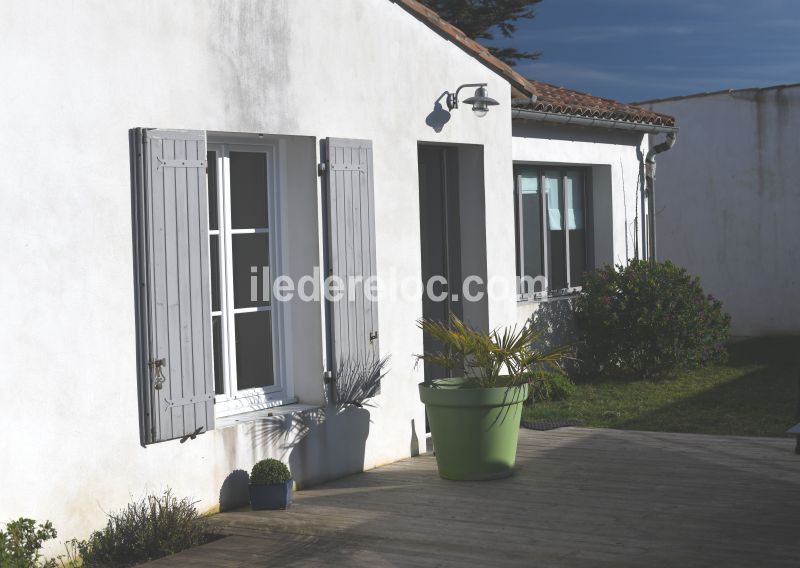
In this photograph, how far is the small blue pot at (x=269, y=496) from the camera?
687cm

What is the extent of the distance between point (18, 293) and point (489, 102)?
459 cm

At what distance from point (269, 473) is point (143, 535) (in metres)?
1.09

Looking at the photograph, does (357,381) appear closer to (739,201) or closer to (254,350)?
(254,350)

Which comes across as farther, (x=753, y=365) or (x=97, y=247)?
(x=753, y=365)

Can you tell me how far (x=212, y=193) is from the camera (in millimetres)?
7117

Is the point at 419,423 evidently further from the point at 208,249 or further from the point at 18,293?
the point at 18,293

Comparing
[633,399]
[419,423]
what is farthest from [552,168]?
[419,423]

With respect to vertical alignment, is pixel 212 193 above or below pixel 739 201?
below

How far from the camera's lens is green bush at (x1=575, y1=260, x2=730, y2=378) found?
12.2 m

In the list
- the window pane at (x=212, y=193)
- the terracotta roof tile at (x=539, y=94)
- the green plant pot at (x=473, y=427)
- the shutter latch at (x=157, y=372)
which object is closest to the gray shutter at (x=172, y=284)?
the shutter latch at (x=157, y=372)

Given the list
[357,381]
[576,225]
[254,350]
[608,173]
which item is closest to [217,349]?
[254,350]

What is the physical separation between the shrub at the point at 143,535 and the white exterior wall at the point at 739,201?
12.8 m

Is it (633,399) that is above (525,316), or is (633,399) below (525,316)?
below

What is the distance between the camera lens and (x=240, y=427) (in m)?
6.98
